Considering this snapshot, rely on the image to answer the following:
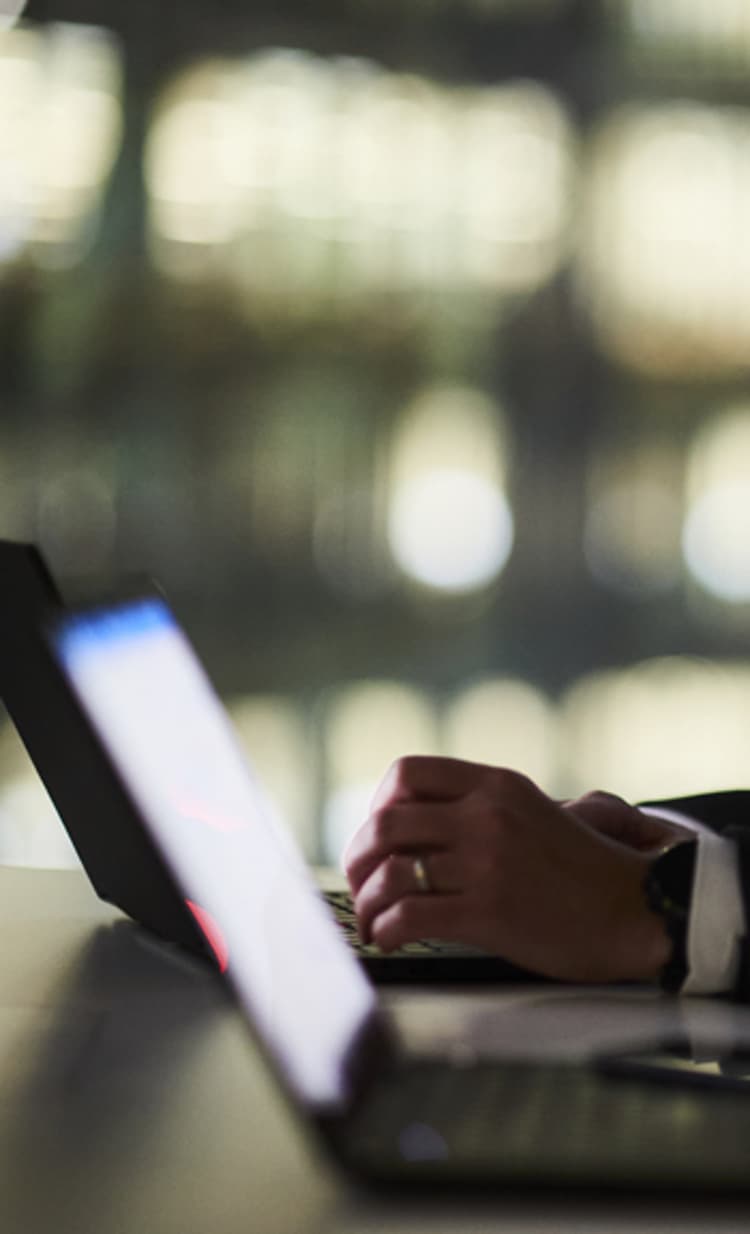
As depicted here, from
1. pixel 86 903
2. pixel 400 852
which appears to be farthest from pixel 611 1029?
pixel 86 903

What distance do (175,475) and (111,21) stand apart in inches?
47.3

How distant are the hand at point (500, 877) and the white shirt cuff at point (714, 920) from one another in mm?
12

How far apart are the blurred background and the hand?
3.51 meters

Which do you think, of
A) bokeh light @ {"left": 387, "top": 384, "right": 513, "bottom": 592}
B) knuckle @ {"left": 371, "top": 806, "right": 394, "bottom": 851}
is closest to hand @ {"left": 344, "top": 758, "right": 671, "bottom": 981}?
knuckle @ {"left": 371, "top": 806, "right": 394, "bottom": 851}

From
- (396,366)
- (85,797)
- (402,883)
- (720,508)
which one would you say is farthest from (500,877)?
(720,508)

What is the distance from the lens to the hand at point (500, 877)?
47 centimetres

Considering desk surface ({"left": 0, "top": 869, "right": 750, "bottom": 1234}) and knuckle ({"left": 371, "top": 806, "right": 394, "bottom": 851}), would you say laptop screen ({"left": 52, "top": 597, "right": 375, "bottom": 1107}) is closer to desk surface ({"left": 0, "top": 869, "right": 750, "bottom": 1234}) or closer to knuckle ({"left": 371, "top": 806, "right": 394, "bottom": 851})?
desk surface ({"left": 0, "top": 869, "right": 750, "bottom": 1234})

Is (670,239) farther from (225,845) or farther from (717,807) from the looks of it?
(225,845)

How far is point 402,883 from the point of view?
468 mm

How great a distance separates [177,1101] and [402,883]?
0.48 ft

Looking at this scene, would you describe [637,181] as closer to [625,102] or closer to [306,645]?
[625,102]

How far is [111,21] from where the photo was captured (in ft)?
12.9

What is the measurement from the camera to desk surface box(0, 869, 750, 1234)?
26 cm

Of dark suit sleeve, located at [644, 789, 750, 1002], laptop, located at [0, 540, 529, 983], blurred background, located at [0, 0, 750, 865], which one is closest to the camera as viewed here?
laptop, located at [0, 540, 529, 983]
